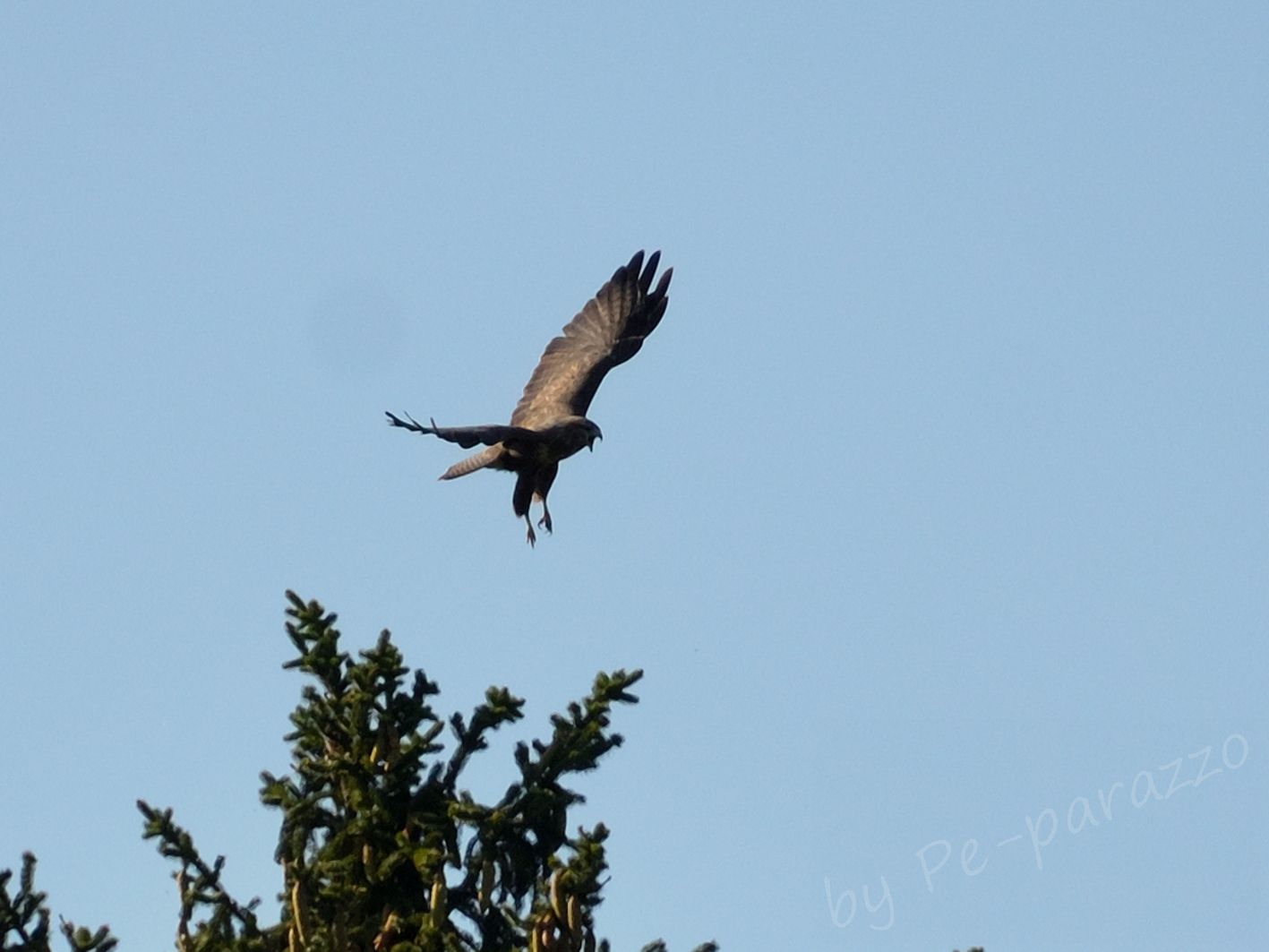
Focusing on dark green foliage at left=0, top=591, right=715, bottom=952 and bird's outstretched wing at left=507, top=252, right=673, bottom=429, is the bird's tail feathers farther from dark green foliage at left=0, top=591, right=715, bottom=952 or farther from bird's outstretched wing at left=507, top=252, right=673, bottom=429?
dark green foliage at left=0, top=591, right=715, bottom=952

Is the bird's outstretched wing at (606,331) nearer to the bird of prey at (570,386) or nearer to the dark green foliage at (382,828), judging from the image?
the bird of prey at (570,386)

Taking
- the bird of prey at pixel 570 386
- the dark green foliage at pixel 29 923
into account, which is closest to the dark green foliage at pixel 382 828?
the dark green foliage at pixel 29 923

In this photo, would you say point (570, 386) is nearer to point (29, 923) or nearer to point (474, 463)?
point (474, 463)

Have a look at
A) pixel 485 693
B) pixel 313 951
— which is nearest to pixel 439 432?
pixel 485 693

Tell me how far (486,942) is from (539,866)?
0.43 metres

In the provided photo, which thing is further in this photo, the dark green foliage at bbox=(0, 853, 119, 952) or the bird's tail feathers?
the bird's tail feathers

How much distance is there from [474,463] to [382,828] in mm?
5821

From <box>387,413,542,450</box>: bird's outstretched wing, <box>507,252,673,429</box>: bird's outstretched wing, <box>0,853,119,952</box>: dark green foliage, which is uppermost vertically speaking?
<box>507,252,673,429</box>: bird's outstretched wing

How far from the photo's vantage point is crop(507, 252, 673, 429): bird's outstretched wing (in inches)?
641

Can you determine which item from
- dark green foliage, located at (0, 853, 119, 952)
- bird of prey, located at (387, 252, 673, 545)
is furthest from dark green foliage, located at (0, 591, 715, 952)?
bird of prey, located at (387, 252, 673, 545)

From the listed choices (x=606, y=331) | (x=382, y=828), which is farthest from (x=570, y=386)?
(x=382, y=828)

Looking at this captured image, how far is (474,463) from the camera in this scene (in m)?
14.7

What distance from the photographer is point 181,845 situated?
8.85 meters

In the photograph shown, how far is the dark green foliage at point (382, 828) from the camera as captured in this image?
28.6ft
